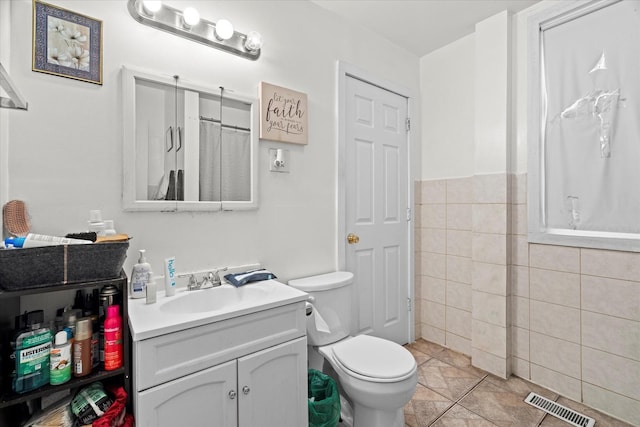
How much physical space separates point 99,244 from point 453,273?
2.34m

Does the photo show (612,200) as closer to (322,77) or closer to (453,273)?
(453,273)

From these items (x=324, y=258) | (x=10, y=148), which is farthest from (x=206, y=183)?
(x=324, y=258)

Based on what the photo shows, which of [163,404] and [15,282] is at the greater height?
[15,282]

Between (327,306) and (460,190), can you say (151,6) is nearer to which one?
(327,306)

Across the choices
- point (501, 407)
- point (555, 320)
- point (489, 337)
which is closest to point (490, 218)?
point (555, 320)

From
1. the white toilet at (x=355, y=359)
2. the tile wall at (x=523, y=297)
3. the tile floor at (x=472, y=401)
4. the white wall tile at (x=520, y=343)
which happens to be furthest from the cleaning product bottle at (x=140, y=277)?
the white wall tile at (x=520, y=343)

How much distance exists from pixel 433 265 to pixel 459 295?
1.00 feet

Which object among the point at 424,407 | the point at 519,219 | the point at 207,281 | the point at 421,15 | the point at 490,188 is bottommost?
the point at 424,407

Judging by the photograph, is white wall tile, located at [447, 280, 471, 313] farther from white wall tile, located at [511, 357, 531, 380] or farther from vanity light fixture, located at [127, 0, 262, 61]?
vanity light fixture, located at [127, 0, 262, 61]

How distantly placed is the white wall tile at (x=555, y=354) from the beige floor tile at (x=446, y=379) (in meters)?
0.42

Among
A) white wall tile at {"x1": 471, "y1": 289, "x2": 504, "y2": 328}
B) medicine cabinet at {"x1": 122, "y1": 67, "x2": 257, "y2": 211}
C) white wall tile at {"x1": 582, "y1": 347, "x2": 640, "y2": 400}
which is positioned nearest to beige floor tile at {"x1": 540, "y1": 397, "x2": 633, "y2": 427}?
white wall tile at {"x1": 582, "y1": 347, "x2": 640, "y2": 400}

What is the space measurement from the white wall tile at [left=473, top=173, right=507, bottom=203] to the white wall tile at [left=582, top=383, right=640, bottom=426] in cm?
121

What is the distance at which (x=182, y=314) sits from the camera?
1.14m

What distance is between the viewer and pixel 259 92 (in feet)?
5.51
